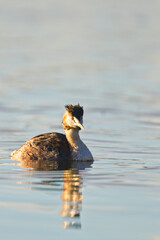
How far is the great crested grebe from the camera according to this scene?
17.5m

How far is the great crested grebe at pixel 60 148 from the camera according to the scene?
57.5 feet

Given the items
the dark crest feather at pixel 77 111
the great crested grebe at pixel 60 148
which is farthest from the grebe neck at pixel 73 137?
the dark crest feather at pixel 77 111

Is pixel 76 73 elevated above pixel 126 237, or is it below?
above

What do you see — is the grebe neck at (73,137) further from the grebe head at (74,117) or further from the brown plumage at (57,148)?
the grebe head at (74,117)

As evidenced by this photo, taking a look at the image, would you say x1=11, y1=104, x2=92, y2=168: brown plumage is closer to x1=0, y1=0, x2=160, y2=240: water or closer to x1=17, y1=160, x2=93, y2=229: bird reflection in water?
x1=17, y1=160, x2=93, y2=229: bird reflection in water

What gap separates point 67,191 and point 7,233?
10.1ft

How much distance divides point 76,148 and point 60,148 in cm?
37

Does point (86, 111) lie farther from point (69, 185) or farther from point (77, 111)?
point (69, 185)

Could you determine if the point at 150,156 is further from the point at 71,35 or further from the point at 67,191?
the point at 71,35

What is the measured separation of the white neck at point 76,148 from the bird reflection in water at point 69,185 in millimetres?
210

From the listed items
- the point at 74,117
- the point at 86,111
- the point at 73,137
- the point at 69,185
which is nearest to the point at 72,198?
the point at 69,185

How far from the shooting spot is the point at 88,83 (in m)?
30.4

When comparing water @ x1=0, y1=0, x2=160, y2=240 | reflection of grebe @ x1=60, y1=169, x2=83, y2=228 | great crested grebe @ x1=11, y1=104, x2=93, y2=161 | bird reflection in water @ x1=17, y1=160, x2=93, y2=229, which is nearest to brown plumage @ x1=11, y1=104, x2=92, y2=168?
great crested grebe @ x1=11, y1=104, x2=93, y2=161

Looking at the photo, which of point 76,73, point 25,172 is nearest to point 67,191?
point 25,172
